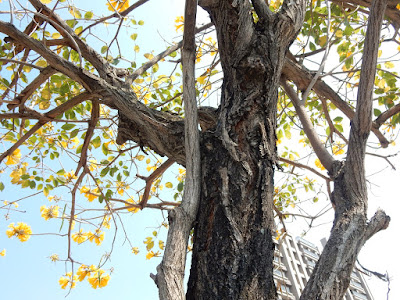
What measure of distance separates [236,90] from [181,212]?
535 mm

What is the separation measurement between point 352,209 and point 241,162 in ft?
1.21

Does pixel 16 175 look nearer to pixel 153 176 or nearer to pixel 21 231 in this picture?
pixel 21 231

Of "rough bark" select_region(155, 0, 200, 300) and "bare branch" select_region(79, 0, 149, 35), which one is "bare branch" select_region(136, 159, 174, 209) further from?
"bare branch" select_region(79, 0, 149, 35)

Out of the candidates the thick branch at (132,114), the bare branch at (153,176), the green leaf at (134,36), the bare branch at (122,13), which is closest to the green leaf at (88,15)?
the bare branch at (122,13)

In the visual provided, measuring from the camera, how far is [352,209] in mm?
1127

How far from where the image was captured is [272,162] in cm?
121

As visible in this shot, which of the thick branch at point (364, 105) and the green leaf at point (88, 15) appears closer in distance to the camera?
the thick branch at point (364, 105)

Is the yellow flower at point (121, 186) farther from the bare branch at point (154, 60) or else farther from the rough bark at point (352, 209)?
the rough bark at point (352, 209)

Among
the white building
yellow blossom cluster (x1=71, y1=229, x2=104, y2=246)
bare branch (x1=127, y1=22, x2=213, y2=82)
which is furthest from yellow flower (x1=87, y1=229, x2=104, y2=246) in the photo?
the white building

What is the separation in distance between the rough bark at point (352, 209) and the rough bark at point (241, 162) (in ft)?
0.48

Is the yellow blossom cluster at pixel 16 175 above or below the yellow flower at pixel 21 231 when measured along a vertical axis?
above

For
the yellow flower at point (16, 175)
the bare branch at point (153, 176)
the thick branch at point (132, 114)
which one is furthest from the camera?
the yellow flower at point (16, 175)

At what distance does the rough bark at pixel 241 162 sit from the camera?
101 centimetres

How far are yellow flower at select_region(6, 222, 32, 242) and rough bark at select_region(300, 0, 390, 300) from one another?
2.02 m
